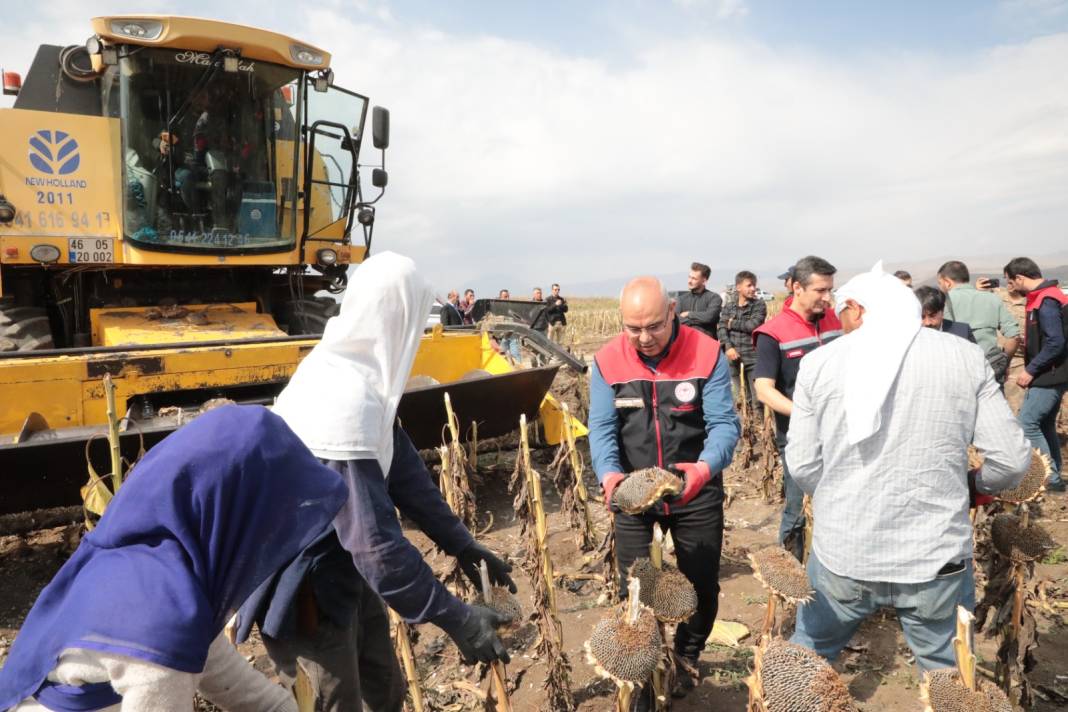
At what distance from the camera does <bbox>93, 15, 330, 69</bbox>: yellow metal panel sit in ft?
16.7

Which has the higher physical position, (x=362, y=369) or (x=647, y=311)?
(x=647, y=311)

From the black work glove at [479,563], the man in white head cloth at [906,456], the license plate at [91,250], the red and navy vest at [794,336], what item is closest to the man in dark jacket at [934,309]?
the red and navy vest at [794,336]

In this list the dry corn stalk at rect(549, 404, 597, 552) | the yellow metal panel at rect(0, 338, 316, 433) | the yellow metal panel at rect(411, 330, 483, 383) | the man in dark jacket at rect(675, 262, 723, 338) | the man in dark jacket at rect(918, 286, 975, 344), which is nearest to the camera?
the yellow metal panel at rect(0, 338, 316, 433)

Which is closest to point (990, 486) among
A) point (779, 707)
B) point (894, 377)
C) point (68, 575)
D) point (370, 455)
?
point (894, 377)

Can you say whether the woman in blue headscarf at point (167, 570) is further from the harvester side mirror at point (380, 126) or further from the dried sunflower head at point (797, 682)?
the harvester side mirror at point (380, 126)

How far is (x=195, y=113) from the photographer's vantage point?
219 inches

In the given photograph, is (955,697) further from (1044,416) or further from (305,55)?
(305,55)

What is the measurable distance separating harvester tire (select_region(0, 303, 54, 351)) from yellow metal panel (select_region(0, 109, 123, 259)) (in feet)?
1.51

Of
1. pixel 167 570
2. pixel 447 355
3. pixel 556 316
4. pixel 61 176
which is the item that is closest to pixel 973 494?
pixel 167 570

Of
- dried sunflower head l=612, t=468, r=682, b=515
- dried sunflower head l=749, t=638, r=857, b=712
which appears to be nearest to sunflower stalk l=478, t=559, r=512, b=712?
dried sunflower head l=612, t=468, r=682, b=515

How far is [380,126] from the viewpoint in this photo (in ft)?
19.6

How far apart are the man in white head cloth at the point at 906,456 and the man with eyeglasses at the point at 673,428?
68 centimetres

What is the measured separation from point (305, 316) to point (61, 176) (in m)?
2.18

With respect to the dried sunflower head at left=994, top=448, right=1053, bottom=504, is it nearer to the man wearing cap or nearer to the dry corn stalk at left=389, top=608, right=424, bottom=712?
the dry corn stalk at left=389, top=608, right=424, bottom=712
